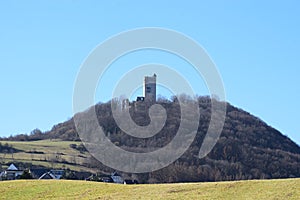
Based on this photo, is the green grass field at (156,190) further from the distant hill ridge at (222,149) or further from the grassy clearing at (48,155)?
the grassy clearing at (48,155)

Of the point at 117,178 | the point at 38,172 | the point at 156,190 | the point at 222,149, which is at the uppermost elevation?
the point at 222,149

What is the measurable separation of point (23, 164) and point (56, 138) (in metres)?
50.0

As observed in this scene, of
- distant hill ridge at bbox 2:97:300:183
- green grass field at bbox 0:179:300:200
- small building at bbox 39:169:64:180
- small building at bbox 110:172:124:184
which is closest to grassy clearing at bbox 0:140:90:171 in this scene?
small building at bbox 39:169:64:180

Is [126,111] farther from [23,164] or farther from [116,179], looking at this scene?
[23,164]

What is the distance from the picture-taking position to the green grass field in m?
36.9

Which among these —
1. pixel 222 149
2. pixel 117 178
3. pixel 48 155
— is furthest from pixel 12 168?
Result: pixel 222 149

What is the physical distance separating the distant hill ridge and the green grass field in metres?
42.5

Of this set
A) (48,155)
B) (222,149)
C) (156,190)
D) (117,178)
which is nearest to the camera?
(156,190)

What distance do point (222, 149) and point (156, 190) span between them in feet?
266

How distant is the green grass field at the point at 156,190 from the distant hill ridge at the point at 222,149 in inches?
1673

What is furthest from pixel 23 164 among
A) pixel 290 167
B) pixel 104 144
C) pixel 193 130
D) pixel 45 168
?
pixel 290 167

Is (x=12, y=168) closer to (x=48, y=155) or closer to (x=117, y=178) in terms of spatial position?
(x=117, y=178)

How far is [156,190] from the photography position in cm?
4159

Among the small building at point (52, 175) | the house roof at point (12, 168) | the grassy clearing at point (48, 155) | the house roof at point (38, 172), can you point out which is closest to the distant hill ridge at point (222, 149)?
the small building at point (52, 175)
